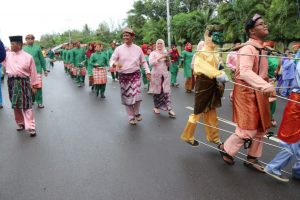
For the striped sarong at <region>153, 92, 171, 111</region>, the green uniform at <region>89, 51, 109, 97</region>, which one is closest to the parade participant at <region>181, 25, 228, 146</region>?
the striped sarong at <region>153, 92, 171, 111</region>

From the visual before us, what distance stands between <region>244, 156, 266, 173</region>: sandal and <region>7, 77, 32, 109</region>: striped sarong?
422 centimetres

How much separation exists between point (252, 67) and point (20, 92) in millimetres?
4438

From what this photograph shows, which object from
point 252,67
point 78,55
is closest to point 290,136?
point 252,67

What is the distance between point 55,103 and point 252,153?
757 centimetres

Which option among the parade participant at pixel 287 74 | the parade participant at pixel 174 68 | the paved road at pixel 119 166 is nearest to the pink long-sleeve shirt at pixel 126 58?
the paved road at pixel 119 166

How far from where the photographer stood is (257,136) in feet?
15.4

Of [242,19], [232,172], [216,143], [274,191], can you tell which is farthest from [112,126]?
[242,19]

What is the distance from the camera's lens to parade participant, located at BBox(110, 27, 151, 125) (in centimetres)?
764

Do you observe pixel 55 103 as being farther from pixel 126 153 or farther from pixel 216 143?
pixel 216 143

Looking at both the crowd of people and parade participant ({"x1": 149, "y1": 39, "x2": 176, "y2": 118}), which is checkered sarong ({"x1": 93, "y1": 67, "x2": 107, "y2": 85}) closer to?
the crowd of people

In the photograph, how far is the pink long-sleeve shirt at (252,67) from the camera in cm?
418

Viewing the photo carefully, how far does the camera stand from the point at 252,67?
443 cm

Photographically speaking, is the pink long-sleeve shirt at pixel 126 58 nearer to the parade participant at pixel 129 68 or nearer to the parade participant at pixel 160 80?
the parade participant at pixel 129 68

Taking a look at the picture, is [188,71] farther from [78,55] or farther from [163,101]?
[78,55]
